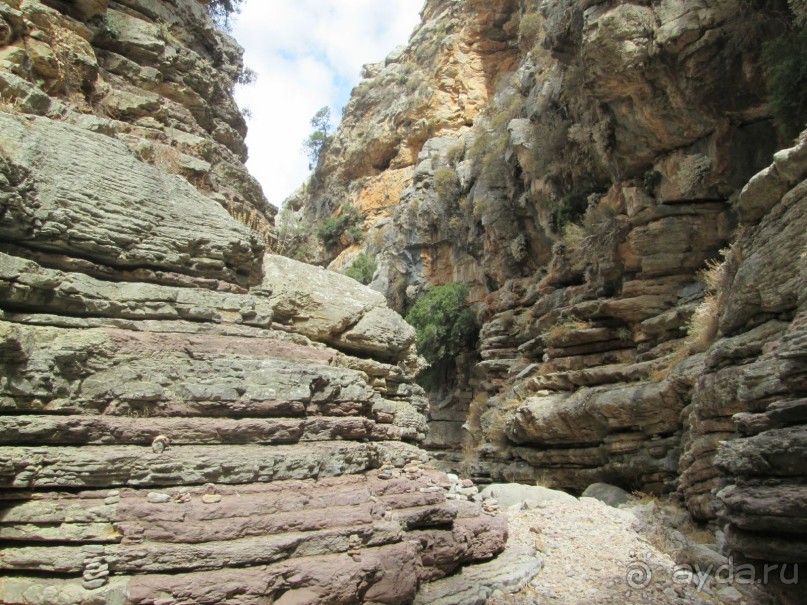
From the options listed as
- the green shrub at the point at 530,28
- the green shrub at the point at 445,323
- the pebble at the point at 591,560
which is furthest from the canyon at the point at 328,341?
the green shrub at the point at 530,28

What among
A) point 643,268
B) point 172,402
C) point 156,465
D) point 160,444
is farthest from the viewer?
point 643,268

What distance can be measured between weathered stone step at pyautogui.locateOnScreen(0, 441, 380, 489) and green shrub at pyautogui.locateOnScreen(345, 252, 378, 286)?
23551 mm

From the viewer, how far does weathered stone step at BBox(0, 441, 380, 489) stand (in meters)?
4.57

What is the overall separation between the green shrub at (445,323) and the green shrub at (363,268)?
537 cm

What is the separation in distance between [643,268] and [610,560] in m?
8.07

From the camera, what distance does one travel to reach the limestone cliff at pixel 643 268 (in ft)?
21.0

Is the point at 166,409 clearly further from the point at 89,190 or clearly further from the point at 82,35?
the point at 82,35

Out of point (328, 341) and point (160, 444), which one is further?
point (328, 341)

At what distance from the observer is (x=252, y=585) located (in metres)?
4.41

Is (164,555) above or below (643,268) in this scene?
below

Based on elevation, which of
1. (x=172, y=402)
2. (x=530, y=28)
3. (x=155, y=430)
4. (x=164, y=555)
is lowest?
(x=164, y=555)

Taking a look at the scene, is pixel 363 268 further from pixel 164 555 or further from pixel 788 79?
pixel 164 555

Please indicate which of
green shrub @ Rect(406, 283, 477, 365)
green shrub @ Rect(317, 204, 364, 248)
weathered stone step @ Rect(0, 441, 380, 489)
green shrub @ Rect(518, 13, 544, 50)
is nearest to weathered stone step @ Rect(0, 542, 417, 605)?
weathered stone step @ Rect(0, 441, 380, 489)

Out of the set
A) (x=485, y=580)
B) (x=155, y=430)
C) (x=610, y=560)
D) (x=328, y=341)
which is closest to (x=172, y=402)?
(x=155, y=430)
